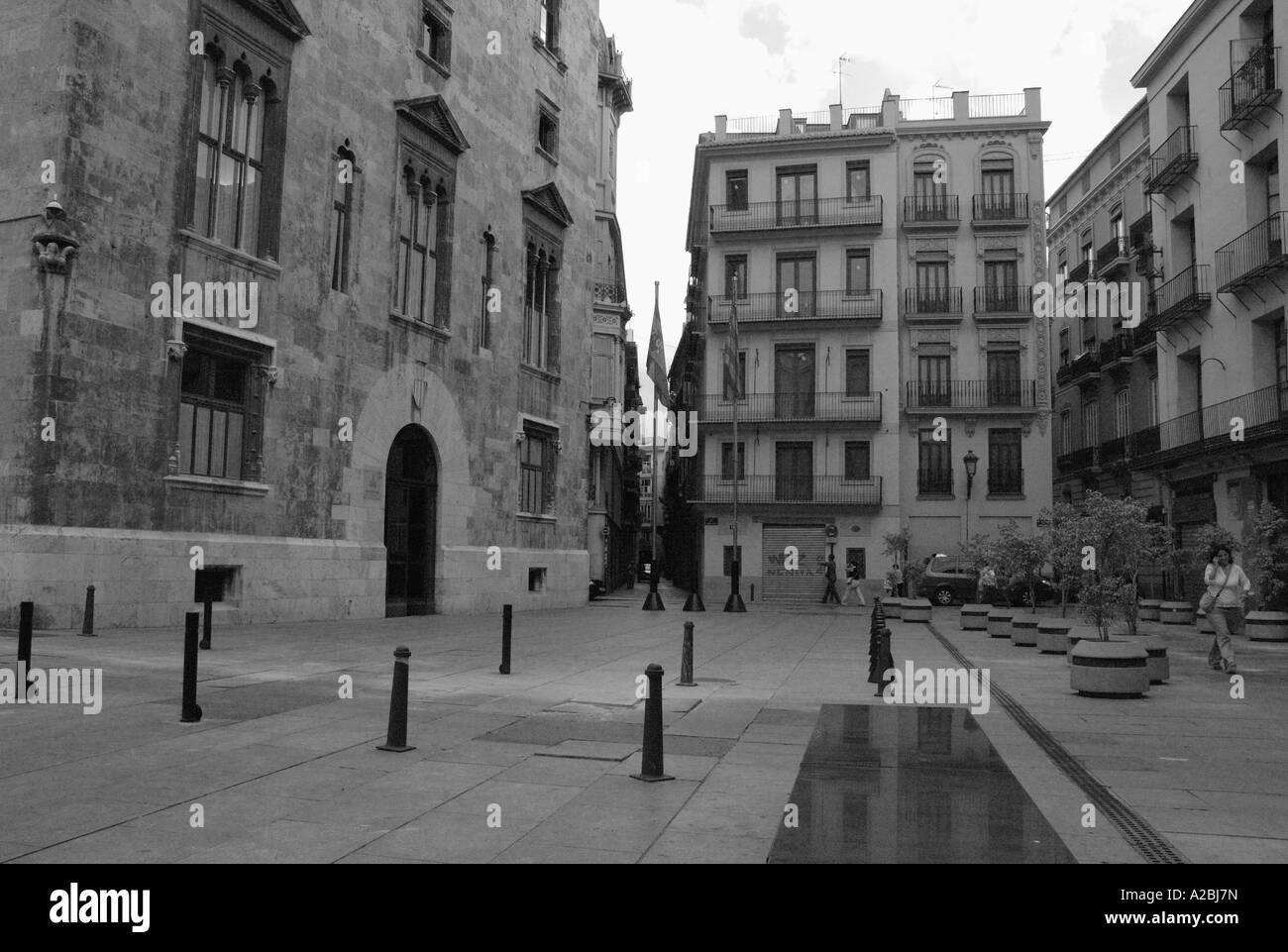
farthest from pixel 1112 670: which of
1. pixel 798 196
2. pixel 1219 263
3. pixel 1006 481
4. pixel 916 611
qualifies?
pixel 798 196

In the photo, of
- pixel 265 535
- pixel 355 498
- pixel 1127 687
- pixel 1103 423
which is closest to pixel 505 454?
pixel 355 498

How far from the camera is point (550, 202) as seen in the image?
28.3m

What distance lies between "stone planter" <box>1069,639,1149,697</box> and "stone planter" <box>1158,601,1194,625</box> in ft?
51.7

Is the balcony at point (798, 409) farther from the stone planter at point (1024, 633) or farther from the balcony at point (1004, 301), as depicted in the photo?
the stone planter at point (1024, 633)

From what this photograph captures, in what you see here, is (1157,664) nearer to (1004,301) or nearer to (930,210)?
(1004,301)

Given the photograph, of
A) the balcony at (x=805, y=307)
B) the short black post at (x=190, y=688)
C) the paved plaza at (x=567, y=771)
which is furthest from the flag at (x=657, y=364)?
the short black post at (x=190, y=688)

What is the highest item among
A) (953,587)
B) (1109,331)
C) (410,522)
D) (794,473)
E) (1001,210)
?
(1001,210)

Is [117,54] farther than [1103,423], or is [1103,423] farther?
[1103,423]

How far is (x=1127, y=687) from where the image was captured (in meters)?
11.1

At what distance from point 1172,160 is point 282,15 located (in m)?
23.7

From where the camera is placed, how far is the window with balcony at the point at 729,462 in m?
41.1
